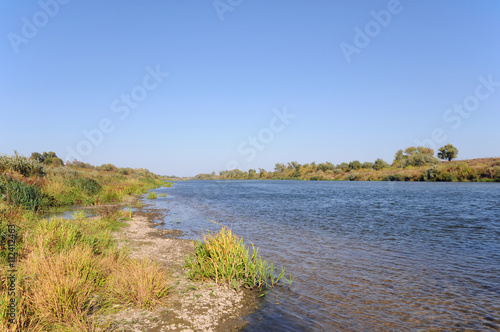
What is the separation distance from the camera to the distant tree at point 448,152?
310ft

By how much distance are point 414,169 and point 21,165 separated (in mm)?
88228

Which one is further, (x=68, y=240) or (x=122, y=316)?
(x=68, y=240)

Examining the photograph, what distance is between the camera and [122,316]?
5562mm

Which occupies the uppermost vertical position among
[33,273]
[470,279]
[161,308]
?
[33,273]

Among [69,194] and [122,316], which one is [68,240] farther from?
[69,194]

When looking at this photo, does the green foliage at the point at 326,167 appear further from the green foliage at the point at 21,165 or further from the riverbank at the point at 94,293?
the riverbank at the point at 94,293

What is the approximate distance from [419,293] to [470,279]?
2.36 meters

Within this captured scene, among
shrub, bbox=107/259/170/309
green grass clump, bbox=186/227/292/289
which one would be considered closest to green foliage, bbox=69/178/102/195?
green grass clump, bbox=186/227/292/289

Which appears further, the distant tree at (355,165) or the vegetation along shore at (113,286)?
the distant tree at (355,165)

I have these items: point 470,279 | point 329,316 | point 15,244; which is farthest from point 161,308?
point 470,279

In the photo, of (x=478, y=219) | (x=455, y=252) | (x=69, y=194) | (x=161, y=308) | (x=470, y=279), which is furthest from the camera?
(x=69, y=194)

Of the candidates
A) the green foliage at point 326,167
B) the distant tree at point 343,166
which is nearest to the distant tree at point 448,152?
the distant tree at point 343,166

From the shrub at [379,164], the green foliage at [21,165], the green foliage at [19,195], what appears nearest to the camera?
the green foliage at [19,195]

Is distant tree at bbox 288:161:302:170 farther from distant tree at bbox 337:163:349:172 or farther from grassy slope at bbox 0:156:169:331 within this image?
grassy slope at bbox 0:156:169:331
